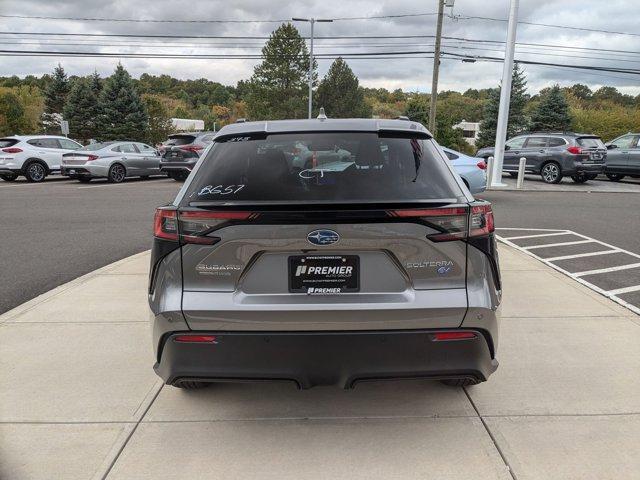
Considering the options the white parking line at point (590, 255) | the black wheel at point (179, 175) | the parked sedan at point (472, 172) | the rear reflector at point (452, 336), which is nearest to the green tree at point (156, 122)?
the black wheel at point (179, 175)

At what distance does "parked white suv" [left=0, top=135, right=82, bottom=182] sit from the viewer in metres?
18.7

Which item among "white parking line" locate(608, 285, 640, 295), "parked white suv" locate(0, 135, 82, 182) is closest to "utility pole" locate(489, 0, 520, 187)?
"white parking line" locate(608, 285, 640, 295)

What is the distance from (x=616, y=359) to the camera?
400 centimetres

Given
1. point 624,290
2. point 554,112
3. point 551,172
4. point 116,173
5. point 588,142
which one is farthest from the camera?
point 554,112

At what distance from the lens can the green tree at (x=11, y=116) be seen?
57619 millimetres

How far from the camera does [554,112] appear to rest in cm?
4338

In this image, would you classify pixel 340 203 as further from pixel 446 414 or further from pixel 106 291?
pixel 106 291

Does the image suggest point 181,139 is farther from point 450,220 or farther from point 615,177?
point 450,220

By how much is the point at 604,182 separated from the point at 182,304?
21.2m

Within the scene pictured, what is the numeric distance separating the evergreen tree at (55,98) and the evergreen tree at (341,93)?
42.5 metres

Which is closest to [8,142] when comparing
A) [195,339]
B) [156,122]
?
[195,339]

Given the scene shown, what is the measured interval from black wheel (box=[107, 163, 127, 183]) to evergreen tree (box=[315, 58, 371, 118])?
71.8 m

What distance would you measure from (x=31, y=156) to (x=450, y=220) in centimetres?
1978

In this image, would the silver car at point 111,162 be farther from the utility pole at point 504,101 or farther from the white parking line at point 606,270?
the white parking line at point 606,270
